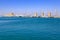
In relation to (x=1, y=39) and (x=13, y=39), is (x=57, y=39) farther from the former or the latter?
(x=1, y=39)

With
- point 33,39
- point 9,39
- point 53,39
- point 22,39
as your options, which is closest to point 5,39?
point 9,39

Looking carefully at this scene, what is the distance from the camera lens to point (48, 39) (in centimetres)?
1562

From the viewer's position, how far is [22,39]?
15070 millimetres

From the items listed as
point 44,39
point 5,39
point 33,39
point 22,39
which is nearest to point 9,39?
point 5,39

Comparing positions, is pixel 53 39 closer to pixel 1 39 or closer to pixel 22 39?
pixel 22 39

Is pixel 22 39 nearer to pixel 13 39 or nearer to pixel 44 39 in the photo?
pixel 13 39

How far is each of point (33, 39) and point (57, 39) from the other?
292 cm

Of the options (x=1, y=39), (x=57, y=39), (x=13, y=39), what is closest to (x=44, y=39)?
(x=57, y=39)

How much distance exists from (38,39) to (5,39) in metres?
3.91

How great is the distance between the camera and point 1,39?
1523 centimetres

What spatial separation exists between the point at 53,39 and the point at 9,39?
5.23 metres

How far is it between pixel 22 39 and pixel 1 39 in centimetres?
244

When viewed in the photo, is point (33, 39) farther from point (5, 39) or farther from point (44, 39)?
point (5, 39)

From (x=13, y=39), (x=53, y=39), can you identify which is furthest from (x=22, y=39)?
(x=53, y=39)
